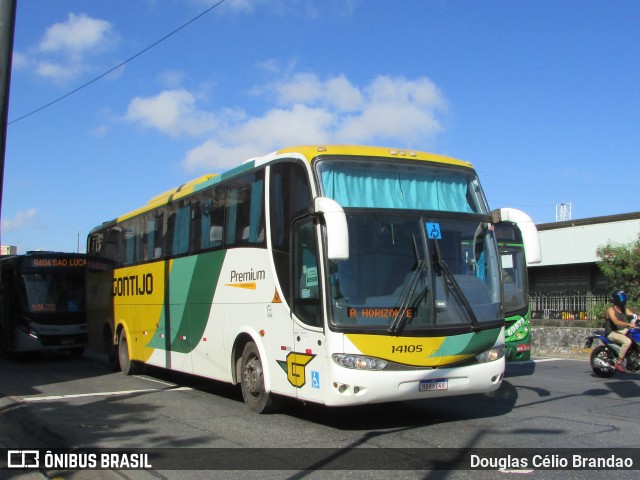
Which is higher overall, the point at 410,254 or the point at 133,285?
the point at 410,254

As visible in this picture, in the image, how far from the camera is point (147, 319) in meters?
14.3

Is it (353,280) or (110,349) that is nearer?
(353,280)

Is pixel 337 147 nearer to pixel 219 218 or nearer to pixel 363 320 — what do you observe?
pixel 363 320

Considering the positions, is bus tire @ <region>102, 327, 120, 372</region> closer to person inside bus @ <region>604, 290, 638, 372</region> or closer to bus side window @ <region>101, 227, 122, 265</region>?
bus side window @ <region>101, 227, 122, 265</region>

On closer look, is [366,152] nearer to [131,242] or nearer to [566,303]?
[131,242]

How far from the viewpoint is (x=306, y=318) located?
27.4 feet

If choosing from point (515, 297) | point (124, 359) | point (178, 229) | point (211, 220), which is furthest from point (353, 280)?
point (124, 359)

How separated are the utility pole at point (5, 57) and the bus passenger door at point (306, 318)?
5.47m

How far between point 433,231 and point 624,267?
13950 mm

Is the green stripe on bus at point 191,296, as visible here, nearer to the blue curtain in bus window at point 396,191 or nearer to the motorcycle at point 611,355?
the blue curtain in bus window at point 396,191

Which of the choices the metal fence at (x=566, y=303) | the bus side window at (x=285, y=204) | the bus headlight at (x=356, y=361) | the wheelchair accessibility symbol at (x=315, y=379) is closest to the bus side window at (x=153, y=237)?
the bus side window at (x=285, y=204)

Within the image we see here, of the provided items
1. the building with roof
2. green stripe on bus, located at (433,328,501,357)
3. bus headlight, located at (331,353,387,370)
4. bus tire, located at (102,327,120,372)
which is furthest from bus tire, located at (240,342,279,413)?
the building with roof

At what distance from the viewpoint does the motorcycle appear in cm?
1277

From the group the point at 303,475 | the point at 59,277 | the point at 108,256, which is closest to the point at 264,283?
the point at 303,475
